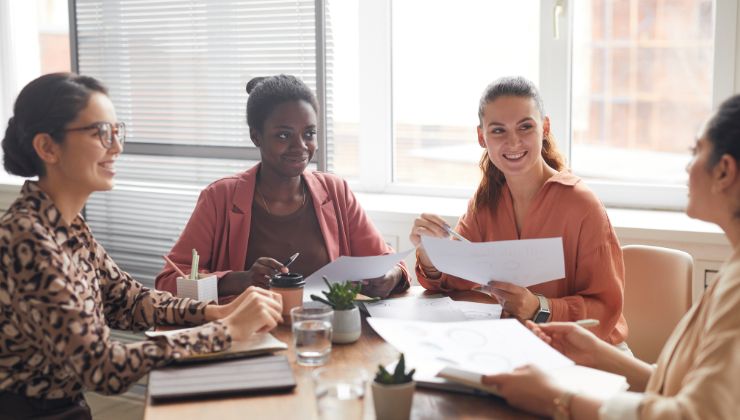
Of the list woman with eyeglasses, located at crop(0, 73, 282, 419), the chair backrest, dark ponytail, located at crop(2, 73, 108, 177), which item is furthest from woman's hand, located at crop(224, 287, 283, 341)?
the chair backrest

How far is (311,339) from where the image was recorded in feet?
5.26

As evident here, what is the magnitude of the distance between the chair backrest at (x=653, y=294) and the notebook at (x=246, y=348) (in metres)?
1.14

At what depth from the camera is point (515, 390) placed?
1.38 metres

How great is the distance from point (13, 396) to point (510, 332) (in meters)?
1.00

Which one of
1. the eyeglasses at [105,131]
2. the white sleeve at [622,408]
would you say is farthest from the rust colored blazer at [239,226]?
the white sleeve at [622,408]

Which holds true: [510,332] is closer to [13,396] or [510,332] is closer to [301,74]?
[13,396]

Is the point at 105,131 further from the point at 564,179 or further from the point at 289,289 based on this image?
the point at 564,179

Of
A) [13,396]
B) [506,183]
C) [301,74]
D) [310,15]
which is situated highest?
[310,15]

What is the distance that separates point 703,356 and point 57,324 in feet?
3.58

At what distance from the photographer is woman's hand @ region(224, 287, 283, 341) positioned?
1.68m

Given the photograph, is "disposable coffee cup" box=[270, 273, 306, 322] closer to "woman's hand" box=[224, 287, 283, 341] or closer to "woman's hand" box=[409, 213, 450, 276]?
"woman's hand" box=[224, 287, 283, 341]

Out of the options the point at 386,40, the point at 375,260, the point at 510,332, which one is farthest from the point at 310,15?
the point at 510,332

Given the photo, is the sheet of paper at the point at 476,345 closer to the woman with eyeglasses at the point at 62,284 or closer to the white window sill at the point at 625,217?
the woman with eyeglasses at the point at 62,284

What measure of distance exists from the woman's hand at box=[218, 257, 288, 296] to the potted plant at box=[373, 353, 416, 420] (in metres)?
0.76
